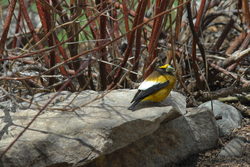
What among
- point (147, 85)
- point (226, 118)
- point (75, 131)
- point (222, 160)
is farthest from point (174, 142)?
point (75, 131)

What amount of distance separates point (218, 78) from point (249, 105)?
0.65m

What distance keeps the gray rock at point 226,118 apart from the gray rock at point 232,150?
353 millimetres

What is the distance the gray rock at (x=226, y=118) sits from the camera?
3.54 meters

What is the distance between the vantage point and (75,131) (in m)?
2.50

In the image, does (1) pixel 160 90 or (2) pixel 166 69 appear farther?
(2) pixel 166 69

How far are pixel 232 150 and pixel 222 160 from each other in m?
0.19

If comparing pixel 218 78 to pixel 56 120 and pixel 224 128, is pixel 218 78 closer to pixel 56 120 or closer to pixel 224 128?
pixel 224 128

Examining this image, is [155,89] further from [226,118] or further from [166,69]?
[226,118]

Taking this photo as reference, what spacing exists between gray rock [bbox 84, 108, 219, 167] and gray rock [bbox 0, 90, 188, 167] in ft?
0.82

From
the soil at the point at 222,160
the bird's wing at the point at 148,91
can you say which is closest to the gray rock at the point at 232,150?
the soil at the point at 222,160

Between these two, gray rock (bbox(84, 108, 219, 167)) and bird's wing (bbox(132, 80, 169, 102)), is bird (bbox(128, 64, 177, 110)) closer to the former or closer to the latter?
bird's wing (bbox(132, 80, 169, 102))

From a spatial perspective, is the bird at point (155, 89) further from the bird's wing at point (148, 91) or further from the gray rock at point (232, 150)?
the gray rock at point (232, 150)

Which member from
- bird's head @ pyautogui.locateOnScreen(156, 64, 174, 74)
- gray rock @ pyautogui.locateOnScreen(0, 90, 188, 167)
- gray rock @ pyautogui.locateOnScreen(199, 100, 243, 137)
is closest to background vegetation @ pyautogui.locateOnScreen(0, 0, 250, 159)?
bird's head @ pyautogui.locateOnScreen(156, 64, 174, 74)

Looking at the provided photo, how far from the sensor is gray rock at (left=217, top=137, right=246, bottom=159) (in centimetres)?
300
